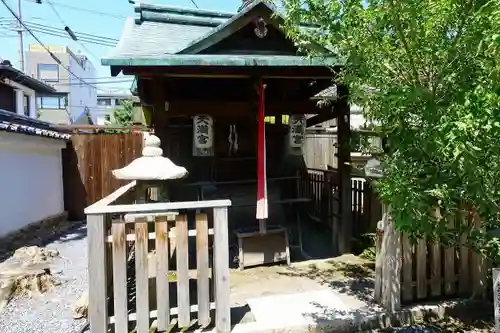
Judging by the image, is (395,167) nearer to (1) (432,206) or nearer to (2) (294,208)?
(1) (432,206)

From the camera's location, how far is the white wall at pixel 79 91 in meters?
40.2

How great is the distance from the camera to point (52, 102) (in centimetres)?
3422

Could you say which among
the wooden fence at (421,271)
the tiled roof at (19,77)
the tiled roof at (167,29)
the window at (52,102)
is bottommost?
the wooden fence at (421,271)

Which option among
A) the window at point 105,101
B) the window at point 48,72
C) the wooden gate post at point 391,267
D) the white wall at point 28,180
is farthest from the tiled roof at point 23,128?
the window at point 105,101

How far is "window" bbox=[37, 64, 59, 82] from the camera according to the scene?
40.4 metres

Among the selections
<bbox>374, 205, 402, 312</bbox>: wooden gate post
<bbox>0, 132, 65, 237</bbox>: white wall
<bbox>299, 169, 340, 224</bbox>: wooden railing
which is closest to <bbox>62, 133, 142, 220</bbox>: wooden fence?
<bbox>0, 132, 65, 237</bbox>: white wall

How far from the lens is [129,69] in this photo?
4.67 meters

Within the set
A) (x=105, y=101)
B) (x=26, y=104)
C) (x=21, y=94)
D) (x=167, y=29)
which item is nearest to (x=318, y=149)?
(x=167, y=29)

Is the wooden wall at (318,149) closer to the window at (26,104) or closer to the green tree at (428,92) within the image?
the green tree at (428,92)

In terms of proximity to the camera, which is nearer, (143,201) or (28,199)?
(143,201)

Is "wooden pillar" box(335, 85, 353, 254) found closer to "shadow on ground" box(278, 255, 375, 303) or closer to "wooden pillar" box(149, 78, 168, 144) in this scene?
"shadow on ground" box(278, 255, 375, 303)

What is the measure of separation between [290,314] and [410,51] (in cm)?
278

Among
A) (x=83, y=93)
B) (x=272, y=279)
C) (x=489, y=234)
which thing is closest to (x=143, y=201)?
(x=272, y=279)

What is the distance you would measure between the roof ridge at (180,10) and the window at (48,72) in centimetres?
3910
